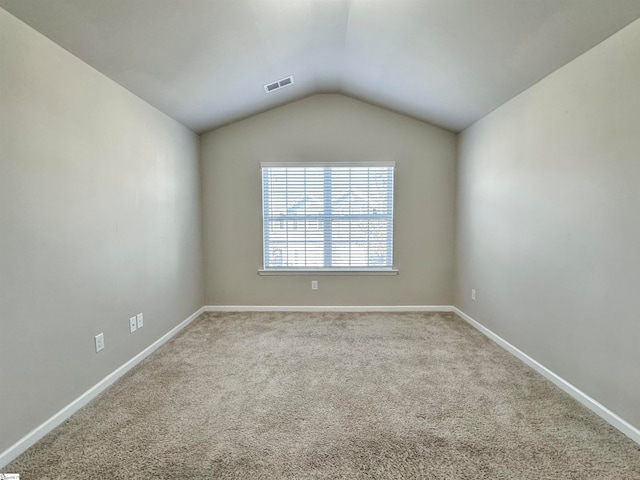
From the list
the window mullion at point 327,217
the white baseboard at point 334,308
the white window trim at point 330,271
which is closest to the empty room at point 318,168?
the white baseboard at point 334,308

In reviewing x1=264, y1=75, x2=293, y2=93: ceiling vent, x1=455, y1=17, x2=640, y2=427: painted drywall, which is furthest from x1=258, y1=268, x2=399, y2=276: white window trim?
x1=264, y1=75, x2=293, y2=93: ceiling vent

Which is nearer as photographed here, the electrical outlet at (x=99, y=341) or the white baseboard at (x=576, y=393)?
the white baseboard at (x=576, y=393)

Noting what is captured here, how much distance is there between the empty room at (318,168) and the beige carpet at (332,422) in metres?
0.01

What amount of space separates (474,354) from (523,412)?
88 cm

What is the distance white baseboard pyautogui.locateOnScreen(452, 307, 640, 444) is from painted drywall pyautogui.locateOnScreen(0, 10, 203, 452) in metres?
3.26

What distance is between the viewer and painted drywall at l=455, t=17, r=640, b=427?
172 cm

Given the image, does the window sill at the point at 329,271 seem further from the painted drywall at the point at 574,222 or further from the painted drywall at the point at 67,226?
the painted drywall at the point at 67,226

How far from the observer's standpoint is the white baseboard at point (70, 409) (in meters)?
1.55

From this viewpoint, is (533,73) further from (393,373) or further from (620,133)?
(393,373)

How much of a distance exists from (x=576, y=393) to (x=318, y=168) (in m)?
3.25

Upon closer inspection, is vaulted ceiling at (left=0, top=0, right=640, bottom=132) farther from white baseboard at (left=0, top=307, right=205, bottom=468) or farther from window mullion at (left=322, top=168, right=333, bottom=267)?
white baseboard at (left=0, top=307, right=205, bottom=468)

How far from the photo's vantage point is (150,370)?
2494 millimetres

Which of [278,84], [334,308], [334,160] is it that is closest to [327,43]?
[278,84]

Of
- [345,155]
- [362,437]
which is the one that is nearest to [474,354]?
[362,437]
